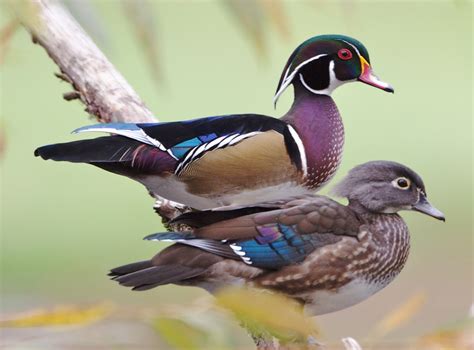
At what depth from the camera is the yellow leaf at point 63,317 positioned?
0.77 m

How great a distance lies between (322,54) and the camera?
172 centimetres

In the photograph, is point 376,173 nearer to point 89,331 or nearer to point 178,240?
point 178,240

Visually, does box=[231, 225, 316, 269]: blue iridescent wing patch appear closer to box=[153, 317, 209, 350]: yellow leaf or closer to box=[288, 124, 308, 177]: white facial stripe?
box=[288, 124, 308, 177]: white facial stripe

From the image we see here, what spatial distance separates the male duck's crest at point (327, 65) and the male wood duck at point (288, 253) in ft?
0.93

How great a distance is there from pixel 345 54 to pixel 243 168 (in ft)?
0.94

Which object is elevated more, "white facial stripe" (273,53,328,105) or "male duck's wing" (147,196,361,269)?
"white facial stripe" (273,53,328,105)

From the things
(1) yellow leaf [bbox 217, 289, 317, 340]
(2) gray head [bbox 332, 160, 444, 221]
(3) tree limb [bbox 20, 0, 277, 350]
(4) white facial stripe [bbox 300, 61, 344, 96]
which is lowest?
(1) yellow leaf [bbox 217, 289, 317, 340]

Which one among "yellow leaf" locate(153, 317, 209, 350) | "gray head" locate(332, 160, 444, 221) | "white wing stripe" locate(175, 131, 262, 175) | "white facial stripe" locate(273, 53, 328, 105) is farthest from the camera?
"white facial stripe" locate(273, 53, 328, 105)

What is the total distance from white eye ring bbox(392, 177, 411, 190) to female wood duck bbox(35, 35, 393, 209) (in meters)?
0.18

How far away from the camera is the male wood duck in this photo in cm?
134

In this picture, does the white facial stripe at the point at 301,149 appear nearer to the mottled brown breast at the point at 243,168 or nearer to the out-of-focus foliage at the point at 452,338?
the mottled brown breast at the point at 243,168

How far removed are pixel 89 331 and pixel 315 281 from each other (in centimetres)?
54

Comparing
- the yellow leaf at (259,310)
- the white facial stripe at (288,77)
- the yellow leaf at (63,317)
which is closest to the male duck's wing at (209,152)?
the white facial stripe at (288,77)

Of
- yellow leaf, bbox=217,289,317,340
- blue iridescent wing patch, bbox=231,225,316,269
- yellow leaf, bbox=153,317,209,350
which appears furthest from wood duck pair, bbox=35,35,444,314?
yellow leaf, bbox=153,317,209,350
